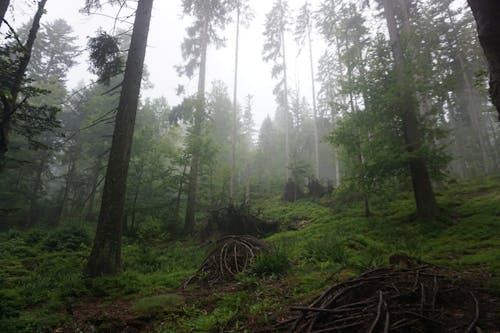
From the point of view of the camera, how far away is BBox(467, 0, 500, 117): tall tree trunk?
83.8 inches

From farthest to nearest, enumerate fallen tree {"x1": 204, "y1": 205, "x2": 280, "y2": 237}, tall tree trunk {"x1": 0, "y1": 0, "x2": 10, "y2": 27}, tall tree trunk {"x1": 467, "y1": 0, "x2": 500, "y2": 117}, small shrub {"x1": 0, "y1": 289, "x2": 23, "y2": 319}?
fallen tree {"x1": 204, "y1": 205, "x2": 280, "y2": 237}
tall tree trunk {"x1": 0, "y1": 0, "x2": 10, "y2": 27}
small shrub {"x1": 0, "y1": 289, "x2": 23, "y2": 319}
tall tree trunk {"x1": 467, "y1": 0, "x2": 500, "y2": 117}

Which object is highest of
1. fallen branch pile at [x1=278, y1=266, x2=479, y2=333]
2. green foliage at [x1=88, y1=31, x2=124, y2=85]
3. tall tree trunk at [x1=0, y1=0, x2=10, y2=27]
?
tall tree trunk at [x1=0, y1=0, x2=10, y2=27]

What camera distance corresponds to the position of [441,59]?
19047 millimetres

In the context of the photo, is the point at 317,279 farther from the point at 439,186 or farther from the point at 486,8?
the point at 439,186

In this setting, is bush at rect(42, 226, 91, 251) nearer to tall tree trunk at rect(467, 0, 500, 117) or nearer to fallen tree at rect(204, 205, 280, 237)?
fallen tree at rect(204, 205, 280, 237)

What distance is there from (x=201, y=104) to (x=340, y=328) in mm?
14197

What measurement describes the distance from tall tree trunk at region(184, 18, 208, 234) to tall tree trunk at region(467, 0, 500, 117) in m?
12.6

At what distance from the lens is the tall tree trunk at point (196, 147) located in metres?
13.3

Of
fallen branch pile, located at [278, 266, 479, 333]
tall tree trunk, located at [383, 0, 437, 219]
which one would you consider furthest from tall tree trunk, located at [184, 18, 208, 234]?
fallen branch pile, located at [278, 266, 479, 333]

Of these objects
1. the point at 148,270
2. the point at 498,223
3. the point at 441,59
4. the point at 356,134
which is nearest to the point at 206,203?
the point at 148,270

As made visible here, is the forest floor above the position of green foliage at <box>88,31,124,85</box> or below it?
below

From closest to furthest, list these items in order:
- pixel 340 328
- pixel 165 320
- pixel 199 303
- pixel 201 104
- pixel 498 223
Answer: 1. pixel 340 328
2. pixel 165 320
3. pixel 199 303
4. pixel 498 223
5. pixel 201 104

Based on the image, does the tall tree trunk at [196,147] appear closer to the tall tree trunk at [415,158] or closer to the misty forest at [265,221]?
the misty forest at [265,221]

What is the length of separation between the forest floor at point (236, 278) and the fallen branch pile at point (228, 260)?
39 centimetres
